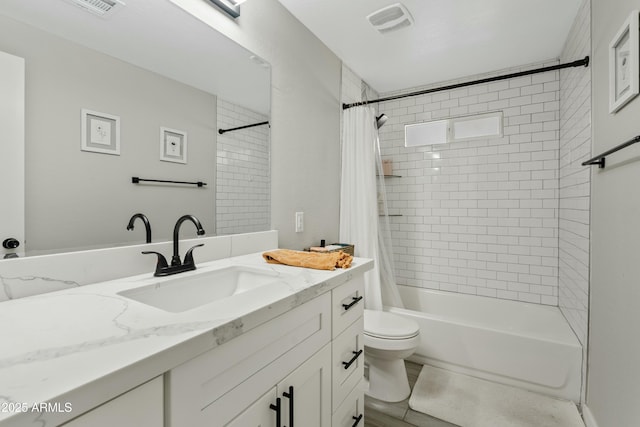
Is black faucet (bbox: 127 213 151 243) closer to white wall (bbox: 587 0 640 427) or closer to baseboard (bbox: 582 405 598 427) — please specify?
white wall (bbox: 587 0 640 427)

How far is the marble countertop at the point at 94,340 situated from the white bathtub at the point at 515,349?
174 cm

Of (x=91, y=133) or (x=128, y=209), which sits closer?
(x=91, y=133)

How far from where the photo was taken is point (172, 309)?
1046 millimetres

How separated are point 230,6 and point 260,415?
1.74 m

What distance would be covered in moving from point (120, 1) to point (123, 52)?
20 centimetres

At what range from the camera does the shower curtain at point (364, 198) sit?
243cm

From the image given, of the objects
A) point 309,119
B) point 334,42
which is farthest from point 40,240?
point 334,42

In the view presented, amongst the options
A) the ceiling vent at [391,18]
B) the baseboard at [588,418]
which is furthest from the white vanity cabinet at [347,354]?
the ceiling vent at [391,18]

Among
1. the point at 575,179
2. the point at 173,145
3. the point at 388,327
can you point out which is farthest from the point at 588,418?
the point at 173,145

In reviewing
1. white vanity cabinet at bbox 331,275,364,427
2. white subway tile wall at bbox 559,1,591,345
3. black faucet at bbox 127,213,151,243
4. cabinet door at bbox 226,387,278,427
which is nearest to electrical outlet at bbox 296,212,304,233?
white vanity cabinet at bbox 331,275,364,427

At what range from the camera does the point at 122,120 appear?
1.08 m

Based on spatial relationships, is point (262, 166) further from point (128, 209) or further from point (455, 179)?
point (455, 179)

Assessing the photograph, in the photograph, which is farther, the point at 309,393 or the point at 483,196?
the point at 483,196

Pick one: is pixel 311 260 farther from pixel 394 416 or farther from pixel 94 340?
pixel 394 416
